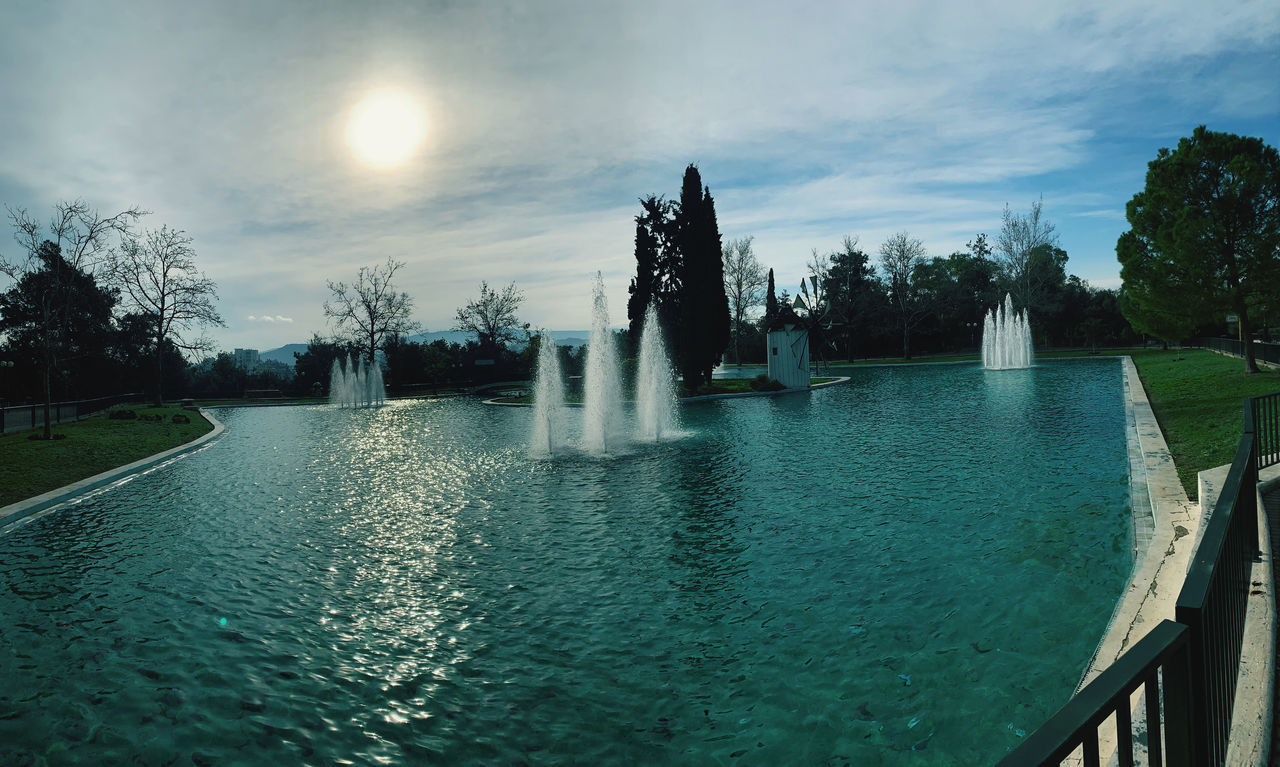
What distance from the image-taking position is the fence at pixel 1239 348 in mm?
24219

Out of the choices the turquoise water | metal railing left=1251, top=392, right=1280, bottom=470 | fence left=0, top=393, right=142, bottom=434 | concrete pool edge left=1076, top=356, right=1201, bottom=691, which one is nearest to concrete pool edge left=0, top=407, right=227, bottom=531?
the turquoise water

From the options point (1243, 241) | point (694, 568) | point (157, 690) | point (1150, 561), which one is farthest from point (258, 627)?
point (1243, 241)

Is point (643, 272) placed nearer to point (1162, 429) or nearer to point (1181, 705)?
point (1162, 429)

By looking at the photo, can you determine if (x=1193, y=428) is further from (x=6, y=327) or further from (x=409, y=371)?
(x=6, y=327)

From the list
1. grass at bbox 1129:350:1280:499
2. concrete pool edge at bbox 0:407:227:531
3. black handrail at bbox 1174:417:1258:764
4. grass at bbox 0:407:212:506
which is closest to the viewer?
black handrail at bbox 1174:417:1258:764

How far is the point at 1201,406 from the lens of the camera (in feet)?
52.8

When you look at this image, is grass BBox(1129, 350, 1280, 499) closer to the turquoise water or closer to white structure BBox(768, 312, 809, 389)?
the turquoise water

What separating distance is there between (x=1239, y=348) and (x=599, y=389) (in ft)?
103

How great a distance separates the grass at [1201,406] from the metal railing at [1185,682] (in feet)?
21.7

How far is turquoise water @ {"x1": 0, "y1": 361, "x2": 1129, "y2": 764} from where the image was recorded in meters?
4.66

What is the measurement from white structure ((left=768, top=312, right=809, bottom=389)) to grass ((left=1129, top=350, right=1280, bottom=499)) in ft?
45.4

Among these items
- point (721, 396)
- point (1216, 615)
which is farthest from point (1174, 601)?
point (721, 396)

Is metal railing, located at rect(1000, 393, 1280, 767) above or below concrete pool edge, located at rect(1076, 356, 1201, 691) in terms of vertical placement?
above

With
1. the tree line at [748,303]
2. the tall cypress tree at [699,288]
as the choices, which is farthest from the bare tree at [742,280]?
the tall cypress tree at [699,288]
